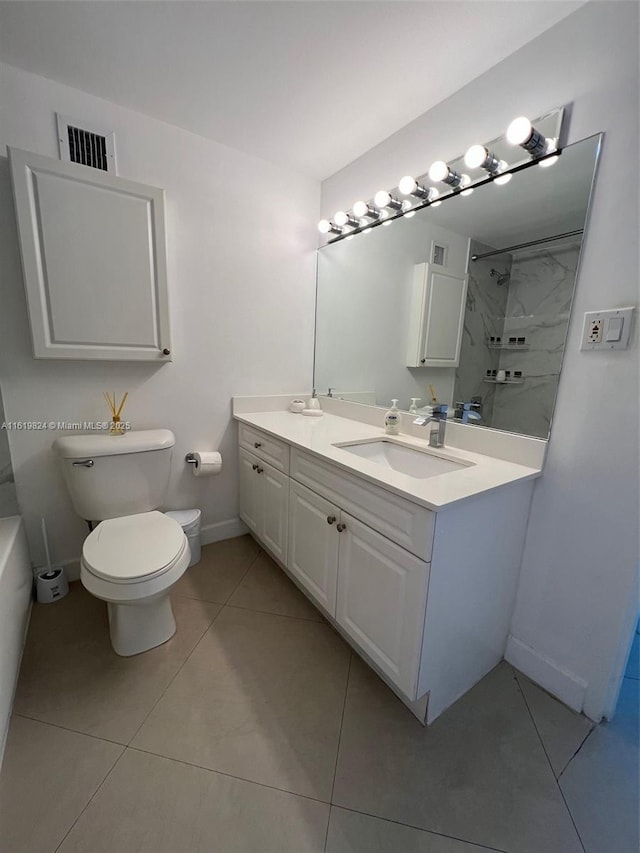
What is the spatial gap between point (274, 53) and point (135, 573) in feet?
6.25

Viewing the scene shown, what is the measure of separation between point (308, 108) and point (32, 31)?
0.98 m

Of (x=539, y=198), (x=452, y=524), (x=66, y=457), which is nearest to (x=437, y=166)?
(x=539, y=198)

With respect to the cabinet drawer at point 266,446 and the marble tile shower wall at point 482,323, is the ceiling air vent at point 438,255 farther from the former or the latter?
the cabinet drawer at point 266,446

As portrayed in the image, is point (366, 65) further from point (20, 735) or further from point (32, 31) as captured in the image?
point (20, 735)

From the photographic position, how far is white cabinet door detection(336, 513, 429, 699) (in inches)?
40.9

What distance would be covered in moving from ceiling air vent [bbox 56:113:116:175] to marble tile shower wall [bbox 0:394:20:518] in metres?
1.10

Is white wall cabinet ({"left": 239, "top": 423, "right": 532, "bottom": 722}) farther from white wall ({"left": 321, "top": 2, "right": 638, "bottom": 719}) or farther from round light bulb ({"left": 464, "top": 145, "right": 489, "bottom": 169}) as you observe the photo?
round light bulb ({"left": 464, "top": 145, "right": 489, "bottom": 169})

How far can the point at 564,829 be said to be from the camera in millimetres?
916

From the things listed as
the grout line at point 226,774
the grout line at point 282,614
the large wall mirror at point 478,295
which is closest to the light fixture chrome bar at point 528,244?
the large wall mirror at point 478,295

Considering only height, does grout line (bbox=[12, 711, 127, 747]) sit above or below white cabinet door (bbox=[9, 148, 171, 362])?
below

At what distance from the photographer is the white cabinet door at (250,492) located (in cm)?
194

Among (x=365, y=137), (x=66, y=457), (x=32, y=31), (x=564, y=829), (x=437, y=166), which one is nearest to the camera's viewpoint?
(x=564, y=829)

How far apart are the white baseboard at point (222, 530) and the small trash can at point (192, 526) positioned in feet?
0.51

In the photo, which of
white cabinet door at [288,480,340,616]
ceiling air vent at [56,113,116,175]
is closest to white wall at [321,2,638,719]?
white cabinet door at [288,480,340,616]
